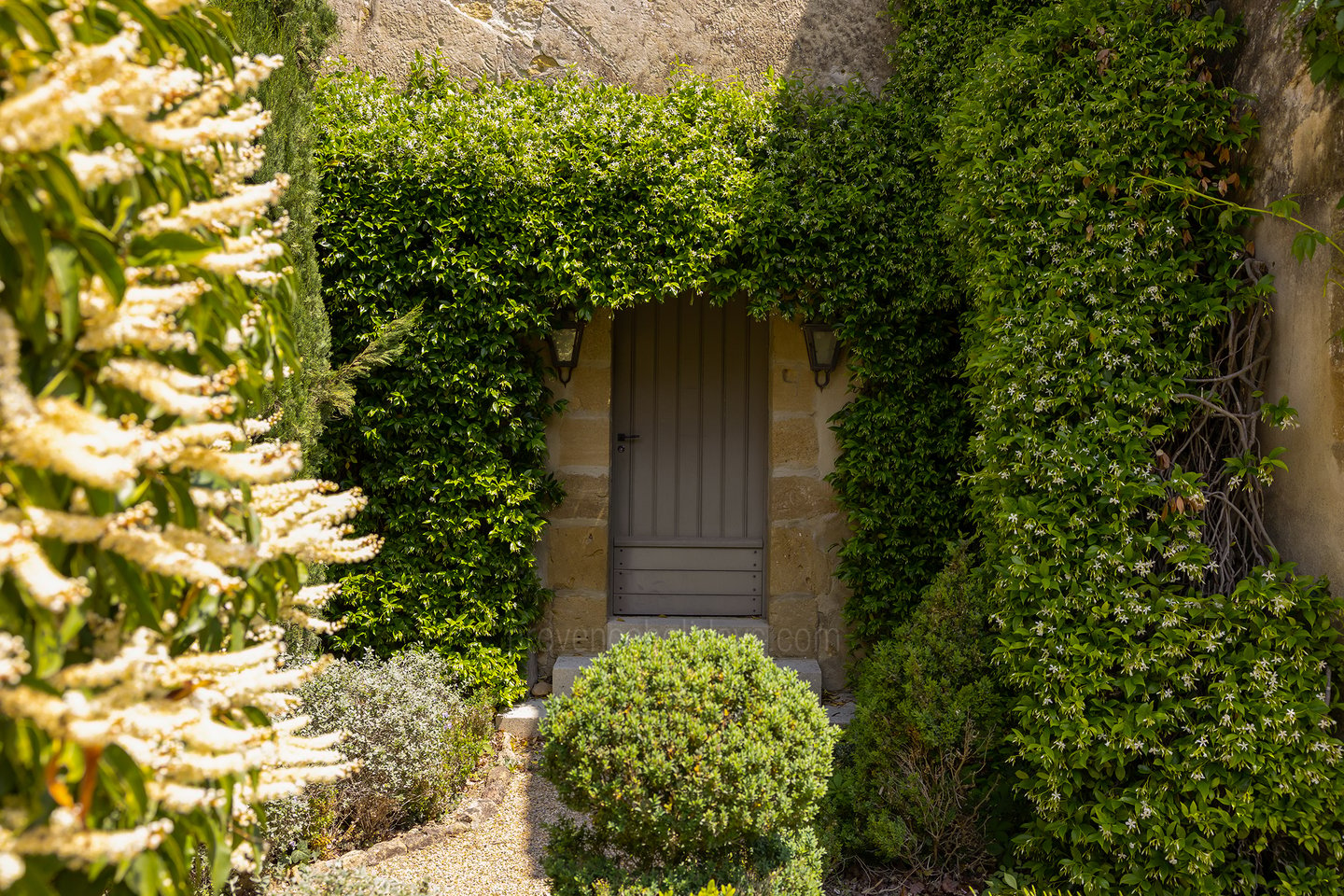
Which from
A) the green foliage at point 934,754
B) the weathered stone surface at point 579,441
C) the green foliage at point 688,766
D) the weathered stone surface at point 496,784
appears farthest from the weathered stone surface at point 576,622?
the green foliage at point 688,766

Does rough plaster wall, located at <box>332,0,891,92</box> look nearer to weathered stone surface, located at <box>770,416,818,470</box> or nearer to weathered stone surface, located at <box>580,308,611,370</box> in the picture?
weathered stone surface, located at <box>580,308,611,370</box>

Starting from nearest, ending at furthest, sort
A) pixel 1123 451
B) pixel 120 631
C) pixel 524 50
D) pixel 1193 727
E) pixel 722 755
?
pixel 120 631 < pixel 722 755 < pixel 1193 727 < pixel 1123 451 < pixel 524 50

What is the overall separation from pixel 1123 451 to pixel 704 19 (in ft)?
11.8

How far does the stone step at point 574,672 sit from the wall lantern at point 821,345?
5.67 ft

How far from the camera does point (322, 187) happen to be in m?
4.76

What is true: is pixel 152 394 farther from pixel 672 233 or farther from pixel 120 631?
pixel 672 233

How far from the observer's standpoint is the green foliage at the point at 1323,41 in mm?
2760

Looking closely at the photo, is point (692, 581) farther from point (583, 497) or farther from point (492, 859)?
point (492, 859)

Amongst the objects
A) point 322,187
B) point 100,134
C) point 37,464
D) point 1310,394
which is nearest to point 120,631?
point 37,464

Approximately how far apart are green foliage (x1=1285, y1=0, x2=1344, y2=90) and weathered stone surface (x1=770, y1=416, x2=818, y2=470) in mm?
2995

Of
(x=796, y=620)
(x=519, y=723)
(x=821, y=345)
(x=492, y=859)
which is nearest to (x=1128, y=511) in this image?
(x=821, y=345)

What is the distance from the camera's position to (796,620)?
17.8 ft

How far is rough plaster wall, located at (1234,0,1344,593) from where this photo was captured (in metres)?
2.91

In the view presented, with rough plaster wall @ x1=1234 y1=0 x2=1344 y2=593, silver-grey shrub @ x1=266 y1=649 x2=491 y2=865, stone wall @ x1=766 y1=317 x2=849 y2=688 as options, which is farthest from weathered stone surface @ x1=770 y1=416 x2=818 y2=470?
rough plaster wall @ x1=1234 y1=0 x2=1344 y2=593
